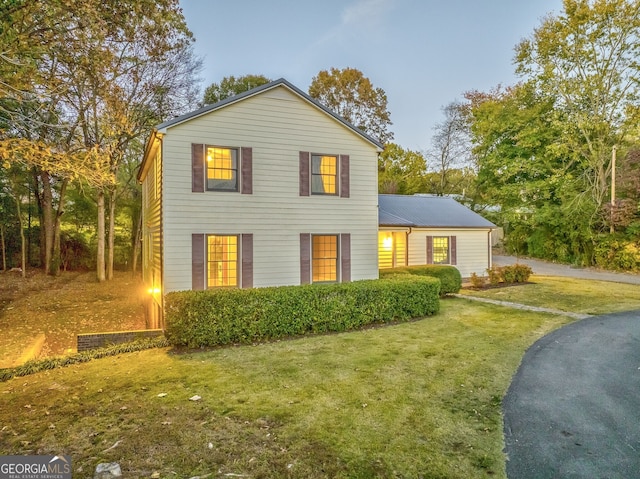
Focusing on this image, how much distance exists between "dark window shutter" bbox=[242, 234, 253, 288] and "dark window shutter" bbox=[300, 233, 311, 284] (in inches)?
58.1

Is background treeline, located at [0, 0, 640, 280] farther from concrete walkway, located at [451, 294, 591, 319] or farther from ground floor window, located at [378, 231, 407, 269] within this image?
concrete walkway, located at [451, 294, 591, 319]

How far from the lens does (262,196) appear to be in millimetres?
10070

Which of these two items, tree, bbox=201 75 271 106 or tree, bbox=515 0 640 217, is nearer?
tree, bbox=515 0 640 217

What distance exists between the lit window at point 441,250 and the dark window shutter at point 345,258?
6.83 metres

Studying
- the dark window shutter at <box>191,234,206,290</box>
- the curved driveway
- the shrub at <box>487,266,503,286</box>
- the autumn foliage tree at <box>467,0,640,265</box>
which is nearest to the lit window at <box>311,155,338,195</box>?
the dark window shutter at <box>191,234,206,290</box>

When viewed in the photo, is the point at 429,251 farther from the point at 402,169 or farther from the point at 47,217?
the point at 47,217

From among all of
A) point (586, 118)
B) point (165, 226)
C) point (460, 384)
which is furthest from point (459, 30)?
point (460, 384)

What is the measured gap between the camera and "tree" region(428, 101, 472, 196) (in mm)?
28688

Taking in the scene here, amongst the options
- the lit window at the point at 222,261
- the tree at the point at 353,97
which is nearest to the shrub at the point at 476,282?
the lit window at the point at 222,261

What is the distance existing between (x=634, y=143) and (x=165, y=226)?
23.7m

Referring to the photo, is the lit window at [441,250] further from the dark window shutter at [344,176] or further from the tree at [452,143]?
the tree at [452,143]

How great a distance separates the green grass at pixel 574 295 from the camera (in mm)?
10500

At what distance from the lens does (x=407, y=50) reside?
75.6 feet

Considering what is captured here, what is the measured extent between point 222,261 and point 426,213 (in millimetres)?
10836
